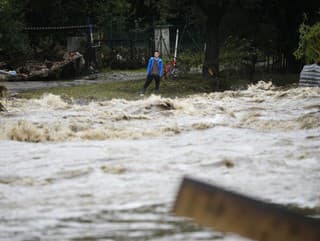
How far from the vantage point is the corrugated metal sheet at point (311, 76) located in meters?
20.6

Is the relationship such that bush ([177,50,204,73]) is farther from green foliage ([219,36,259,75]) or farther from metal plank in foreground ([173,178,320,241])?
metal plank in foreground ([173,178,320,241])

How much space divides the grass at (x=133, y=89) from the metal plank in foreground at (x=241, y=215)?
60.2 ft

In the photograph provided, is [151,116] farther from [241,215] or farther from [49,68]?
[241,215]

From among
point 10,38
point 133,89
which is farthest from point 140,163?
point 10,38

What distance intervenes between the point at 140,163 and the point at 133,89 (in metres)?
14.7

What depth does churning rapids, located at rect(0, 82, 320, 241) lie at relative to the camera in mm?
5906

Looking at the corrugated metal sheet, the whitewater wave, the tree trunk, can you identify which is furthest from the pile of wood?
the corrugated metal sheet

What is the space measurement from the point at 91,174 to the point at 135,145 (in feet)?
8.12

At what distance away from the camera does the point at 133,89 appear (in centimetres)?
2358

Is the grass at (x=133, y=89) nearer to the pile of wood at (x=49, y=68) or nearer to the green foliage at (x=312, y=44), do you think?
the green foliage at (x=312, y=44)

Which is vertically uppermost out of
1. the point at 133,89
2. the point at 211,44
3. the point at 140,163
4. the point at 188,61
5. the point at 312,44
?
the point at 312,44

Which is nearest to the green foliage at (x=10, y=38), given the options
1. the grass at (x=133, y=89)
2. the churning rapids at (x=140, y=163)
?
the grass at (x=133, y=89)

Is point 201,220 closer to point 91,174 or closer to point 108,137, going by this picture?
point 91,174

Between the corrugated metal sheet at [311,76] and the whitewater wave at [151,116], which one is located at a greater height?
the corrugated metal sheet at [311,76]
